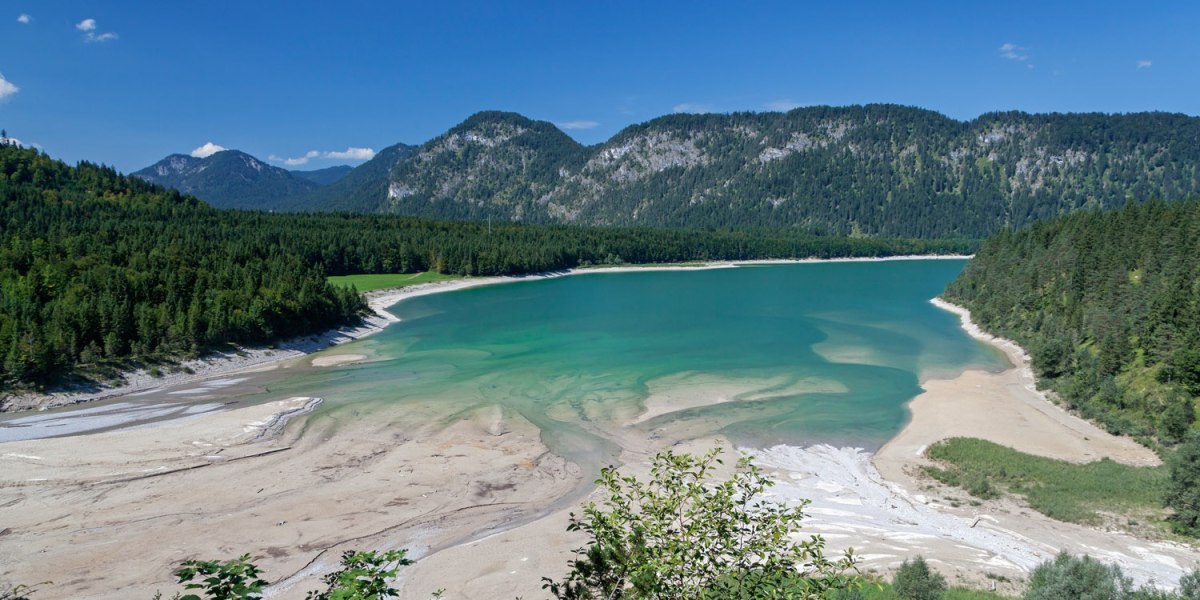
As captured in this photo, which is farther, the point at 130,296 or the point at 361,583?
the point at 130,296

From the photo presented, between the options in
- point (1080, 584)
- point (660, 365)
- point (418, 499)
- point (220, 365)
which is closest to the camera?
point (1080, 584)

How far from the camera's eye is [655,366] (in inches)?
1916

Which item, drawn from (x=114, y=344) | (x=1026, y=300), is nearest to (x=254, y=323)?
(x=114, y=344)

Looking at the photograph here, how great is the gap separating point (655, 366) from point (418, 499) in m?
26.8

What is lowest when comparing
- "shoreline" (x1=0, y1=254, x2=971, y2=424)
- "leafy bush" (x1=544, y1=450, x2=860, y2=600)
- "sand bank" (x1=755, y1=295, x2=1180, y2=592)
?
"sand bank" (x1=755, y1=295, x2=1180, y2=592)

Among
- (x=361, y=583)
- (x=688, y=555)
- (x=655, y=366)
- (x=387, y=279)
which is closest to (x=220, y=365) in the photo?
(x=655, y=366)

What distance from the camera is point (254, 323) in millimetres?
52062

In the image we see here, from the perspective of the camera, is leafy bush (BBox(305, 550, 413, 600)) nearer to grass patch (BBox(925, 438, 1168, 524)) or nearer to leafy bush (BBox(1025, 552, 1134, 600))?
leafy bush (BBox(1025, 552, 1134, 600))

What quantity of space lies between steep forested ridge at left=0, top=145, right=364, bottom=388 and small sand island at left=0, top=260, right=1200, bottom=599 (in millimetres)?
8029

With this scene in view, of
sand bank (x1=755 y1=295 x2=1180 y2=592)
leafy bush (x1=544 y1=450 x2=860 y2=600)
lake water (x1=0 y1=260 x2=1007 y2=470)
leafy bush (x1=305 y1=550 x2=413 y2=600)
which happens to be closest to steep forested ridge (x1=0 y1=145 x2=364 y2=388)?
lake water (x1=0 y1=260 x2=1007 y2=470)

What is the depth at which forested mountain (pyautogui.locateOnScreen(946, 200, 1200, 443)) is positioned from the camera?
107ft

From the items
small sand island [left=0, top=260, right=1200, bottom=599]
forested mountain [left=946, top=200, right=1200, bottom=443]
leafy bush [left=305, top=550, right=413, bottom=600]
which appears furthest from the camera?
forested mountain [left=946, top=200, right=1200, bottom=443]

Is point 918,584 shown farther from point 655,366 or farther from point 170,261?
point 170,261

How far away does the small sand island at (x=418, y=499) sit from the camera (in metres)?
19.5
